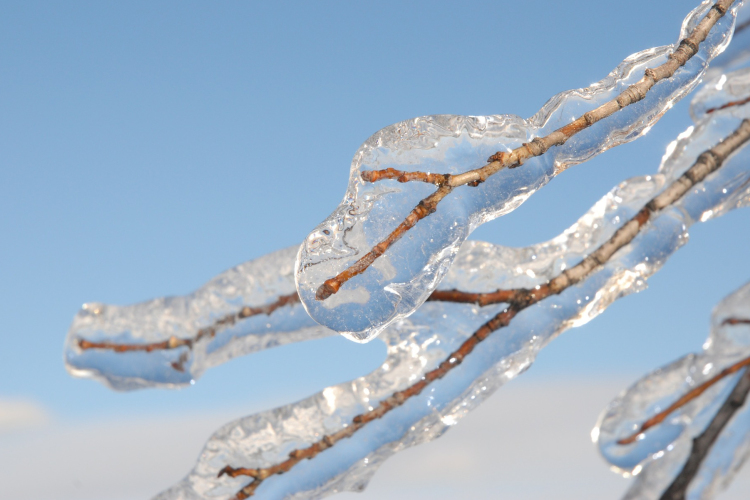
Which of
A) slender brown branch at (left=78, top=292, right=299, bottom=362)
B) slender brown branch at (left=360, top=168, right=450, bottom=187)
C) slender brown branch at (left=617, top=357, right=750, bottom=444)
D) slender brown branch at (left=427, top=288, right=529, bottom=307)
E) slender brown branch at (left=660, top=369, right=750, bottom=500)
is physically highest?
slender brown branch at (left=78, top=292, right=299, bottom=362)

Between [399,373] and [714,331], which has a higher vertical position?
[399,373]

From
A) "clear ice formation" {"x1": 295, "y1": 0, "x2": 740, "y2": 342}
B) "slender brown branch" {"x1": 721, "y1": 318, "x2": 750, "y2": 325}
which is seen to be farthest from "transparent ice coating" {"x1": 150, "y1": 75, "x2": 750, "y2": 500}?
"clear ice formation" {"x1": 295, "y1": 0, "x2": 740, "y2": 342}

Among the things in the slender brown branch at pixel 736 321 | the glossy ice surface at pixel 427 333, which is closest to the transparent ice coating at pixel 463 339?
the glossy ice surface at pixel 427 333

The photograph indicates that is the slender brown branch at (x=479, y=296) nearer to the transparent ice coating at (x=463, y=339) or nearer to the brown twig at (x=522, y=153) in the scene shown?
the transparent ice coating at (x=463, y=339)

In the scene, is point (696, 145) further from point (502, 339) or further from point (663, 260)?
point (502, 339)

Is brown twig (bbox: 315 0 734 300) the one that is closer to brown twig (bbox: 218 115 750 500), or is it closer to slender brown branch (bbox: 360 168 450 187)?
slender brown branch (bbox: 360 168 450 187)

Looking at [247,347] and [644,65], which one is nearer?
[644,65]

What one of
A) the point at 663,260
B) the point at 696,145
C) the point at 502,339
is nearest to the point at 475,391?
the point at 502,339
